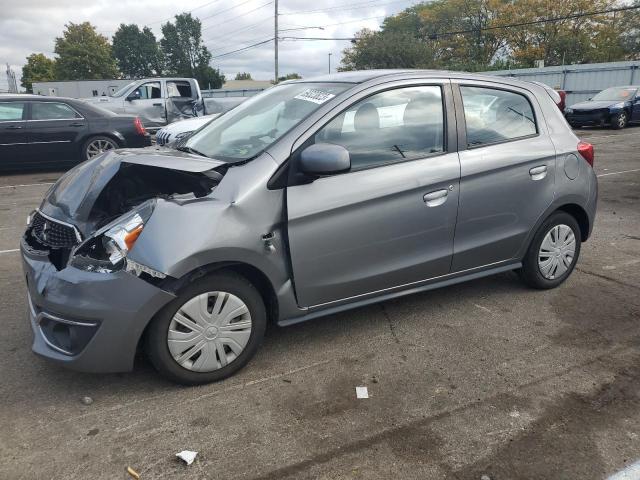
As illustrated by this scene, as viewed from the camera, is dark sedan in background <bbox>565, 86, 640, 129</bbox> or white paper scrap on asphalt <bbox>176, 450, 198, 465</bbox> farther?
dark sedan in background <bbox>565, 86, 640, 129</bbox>

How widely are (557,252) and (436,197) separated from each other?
4.69 feet

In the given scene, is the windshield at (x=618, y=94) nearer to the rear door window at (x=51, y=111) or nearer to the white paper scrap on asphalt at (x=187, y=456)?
the rear door window at (x=51, y=111)

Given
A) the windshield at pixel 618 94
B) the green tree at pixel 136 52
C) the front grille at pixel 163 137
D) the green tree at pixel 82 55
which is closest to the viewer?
the front grille at pixel 163 137

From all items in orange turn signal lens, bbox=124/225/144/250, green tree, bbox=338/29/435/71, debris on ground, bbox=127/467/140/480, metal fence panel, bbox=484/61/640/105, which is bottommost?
debris on ground, bbox=127/467/140/480

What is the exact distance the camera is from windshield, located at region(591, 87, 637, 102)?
741 inches

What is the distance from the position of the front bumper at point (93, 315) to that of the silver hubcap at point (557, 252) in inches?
115

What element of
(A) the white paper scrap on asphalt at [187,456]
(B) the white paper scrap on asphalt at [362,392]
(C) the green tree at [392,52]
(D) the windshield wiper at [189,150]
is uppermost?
(C) the green tree at [392,52]

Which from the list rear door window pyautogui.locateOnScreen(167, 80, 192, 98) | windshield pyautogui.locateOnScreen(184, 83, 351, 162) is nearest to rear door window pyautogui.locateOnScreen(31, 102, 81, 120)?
rear door window pyautogui.locateOnScreen(167, 80, 192, 98)

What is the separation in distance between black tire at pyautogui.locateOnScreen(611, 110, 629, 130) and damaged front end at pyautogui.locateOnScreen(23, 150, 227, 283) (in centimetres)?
1869

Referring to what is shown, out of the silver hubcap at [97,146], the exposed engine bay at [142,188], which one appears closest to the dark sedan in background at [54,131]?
the silver hubcap at [97,146]

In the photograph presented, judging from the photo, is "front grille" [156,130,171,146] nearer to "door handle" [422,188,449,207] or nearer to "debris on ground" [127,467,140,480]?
"door handle" [422,188,449,207]

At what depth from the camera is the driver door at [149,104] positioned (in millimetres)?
14820

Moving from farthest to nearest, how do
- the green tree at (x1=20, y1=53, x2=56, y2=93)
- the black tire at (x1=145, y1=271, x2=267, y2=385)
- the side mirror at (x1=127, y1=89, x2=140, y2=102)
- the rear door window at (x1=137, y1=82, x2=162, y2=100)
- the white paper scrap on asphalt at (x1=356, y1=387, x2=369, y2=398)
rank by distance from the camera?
the green tree at (x1=20, y1=53, x2=56, y2=93) → the rear door window at (x1=137, y1=82, x2=162, y2=100) → the side mirror at (x1=127, y1=89, x2=140, y2=102) → the white paper scrap on asphalt at (x1=356, y1=387, x2=369, y2=398) → the black tire at (x1=145, y1=271, x2=267, y2=385)

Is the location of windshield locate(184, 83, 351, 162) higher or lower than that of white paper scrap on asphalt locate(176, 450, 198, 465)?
higher
